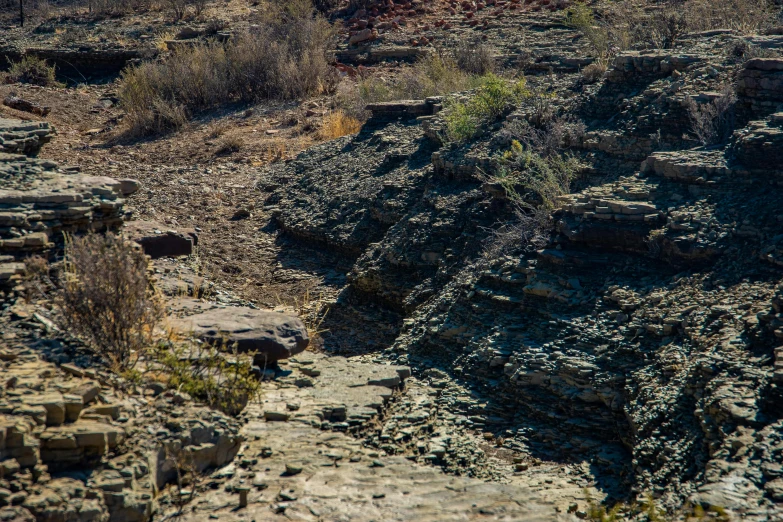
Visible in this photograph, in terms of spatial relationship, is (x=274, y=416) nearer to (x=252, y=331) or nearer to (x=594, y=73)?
(x=252, y=331)

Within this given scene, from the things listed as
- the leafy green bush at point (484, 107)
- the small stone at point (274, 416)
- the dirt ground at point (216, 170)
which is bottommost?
the dirt ground at point (216, 170)

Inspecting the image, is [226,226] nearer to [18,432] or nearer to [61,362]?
[61,362]

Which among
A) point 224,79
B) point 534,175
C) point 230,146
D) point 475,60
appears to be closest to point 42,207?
point 534,175

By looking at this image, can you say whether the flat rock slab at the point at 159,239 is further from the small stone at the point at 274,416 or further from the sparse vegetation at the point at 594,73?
the sparse vegetation at the point at 594,73

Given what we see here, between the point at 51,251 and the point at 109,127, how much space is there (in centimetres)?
931

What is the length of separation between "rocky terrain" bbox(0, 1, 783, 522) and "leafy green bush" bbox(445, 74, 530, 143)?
173 mm

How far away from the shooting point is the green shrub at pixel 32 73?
16.1 meters

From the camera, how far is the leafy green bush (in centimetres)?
846

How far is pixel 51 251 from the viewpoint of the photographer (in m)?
5.00

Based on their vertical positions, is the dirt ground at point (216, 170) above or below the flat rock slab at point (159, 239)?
below

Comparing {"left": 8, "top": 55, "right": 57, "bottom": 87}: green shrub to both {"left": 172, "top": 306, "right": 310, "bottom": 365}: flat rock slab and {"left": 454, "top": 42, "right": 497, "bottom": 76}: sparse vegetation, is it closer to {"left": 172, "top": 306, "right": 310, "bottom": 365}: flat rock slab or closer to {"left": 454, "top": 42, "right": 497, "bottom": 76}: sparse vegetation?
{"left": 454, "top": 42, "right": 497, "bottom": 76}: sparse vegetation

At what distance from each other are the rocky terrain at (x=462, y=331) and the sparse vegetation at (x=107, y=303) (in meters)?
0.14

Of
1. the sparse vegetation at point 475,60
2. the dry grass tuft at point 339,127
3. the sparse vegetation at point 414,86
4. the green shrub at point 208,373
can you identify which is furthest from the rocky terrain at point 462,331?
the sparse vegetation at point 475,60

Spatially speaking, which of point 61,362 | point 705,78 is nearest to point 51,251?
point 61,362
